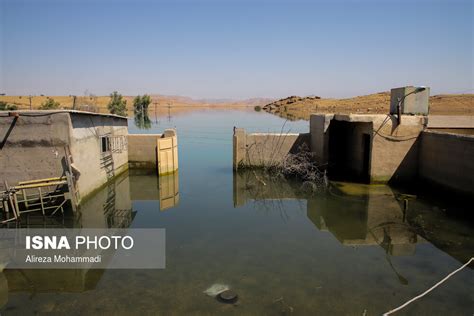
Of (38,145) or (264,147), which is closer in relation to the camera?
(38,145)

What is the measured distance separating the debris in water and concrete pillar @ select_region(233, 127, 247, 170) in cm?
1169

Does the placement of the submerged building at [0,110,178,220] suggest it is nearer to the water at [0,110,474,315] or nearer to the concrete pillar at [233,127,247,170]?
the water at [0,110,474,315]

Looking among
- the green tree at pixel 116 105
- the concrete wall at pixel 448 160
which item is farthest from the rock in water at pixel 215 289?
the green tree at pixel 116 105

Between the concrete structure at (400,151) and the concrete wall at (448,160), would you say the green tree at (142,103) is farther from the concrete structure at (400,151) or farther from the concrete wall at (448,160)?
the concrete wall at (448,160)

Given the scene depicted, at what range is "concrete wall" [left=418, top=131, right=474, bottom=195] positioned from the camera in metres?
12.0

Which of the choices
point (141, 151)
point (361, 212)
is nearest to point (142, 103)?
point (141, 151)

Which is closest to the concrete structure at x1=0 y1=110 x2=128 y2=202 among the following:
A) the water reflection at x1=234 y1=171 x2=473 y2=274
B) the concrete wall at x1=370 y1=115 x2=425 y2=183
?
the water reflection at x1=234 y1=171 x2=473 y2=274

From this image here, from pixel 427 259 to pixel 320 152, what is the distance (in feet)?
30.0

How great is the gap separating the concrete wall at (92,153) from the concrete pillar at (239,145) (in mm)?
5769

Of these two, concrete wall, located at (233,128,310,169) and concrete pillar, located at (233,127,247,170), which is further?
concrete wall, located at (233,128,310,169)

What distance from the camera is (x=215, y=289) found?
24.1 ft

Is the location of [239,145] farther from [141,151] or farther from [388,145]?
[388,145]

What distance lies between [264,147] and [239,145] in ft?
4.27

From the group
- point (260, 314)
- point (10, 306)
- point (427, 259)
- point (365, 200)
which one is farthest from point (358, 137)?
point (10, 306)
